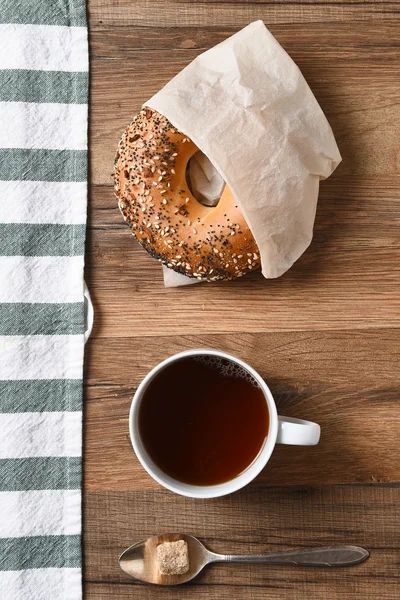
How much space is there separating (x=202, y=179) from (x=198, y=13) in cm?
25

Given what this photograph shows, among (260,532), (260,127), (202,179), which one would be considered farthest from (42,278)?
(260,532)

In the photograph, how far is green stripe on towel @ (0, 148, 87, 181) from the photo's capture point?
946mm

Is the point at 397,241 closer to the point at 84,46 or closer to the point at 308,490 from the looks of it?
the point at 308,490

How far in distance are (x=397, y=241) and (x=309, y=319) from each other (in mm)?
172

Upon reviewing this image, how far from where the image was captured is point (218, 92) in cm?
85

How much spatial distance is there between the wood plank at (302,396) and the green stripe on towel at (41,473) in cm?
2

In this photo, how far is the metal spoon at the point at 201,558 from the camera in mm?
935

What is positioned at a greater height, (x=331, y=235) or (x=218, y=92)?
(x=218, y=92)

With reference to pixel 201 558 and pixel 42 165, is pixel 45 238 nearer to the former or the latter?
pixel 42 165

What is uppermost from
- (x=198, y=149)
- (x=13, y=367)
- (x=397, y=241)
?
(x=198, y=149)

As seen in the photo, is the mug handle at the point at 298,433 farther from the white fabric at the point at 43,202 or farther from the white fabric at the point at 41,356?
the white fabric at the point at 43,202

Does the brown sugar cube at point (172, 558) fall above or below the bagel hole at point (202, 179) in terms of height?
below

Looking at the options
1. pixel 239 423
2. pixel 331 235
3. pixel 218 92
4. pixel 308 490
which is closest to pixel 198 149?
pixel 218 92

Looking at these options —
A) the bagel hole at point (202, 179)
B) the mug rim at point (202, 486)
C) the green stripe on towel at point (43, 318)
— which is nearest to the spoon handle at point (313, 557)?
the mug rim at point (202, 486)
